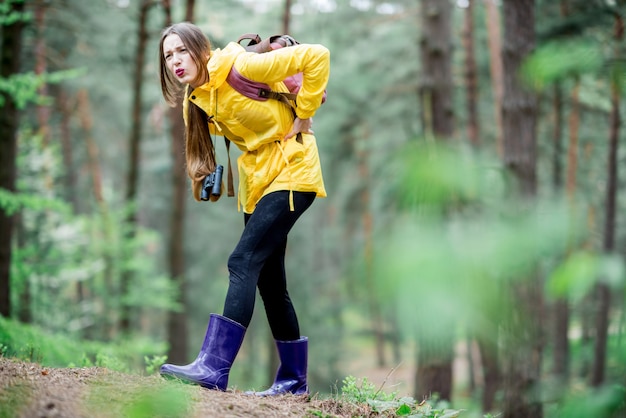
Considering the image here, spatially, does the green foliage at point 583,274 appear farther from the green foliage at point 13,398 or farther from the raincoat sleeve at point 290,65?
the raincoat sleeve at point 290,65

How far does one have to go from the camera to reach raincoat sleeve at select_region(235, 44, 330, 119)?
334cm

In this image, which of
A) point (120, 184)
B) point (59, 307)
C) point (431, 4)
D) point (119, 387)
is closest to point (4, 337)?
point (119, 387)

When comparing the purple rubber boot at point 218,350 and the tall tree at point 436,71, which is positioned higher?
the tall tree at point 436,71

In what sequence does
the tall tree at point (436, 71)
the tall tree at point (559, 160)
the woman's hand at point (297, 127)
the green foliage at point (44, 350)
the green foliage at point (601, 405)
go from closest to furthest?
the green foliage at point (601, 405) < the woman's hand at point (297, 127) < the green foliage at point (44, 350) < the tall tree at point (436, 71) < the tall tree at point (559, 160)

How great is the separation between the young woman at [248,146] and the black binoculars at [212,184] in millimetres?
52

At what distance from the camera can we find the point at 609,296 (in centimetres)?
125

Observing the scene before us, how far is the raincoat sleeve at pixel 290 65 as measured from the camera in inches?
132

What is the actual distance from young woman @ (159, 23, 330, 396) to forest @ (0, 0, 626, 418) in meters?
0.51

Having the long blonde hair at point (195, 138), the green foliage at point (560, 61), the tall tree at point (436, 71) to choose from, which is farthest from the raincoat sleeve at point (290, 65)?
the tall tree at point (436, 71)

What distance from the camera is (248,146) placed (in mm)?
3625

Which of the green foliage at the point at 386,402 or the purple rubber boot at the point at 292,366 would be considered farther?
the purple rubber boot at the point at 292,366

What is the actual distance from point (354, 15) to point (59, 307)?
9524 mm

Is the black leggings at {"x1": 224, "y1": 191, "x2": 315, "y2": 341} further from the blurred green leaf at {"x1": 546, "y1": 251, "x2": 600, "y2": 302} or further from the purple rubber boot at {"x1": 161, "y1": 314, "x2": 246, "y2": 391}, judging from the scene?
the blurred green leaf at {"x1": 546, "y1": 251, "x2": 600, "y2": 302}

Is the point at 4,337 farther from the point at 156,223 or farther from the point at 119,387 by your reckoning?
the point at 156,223
